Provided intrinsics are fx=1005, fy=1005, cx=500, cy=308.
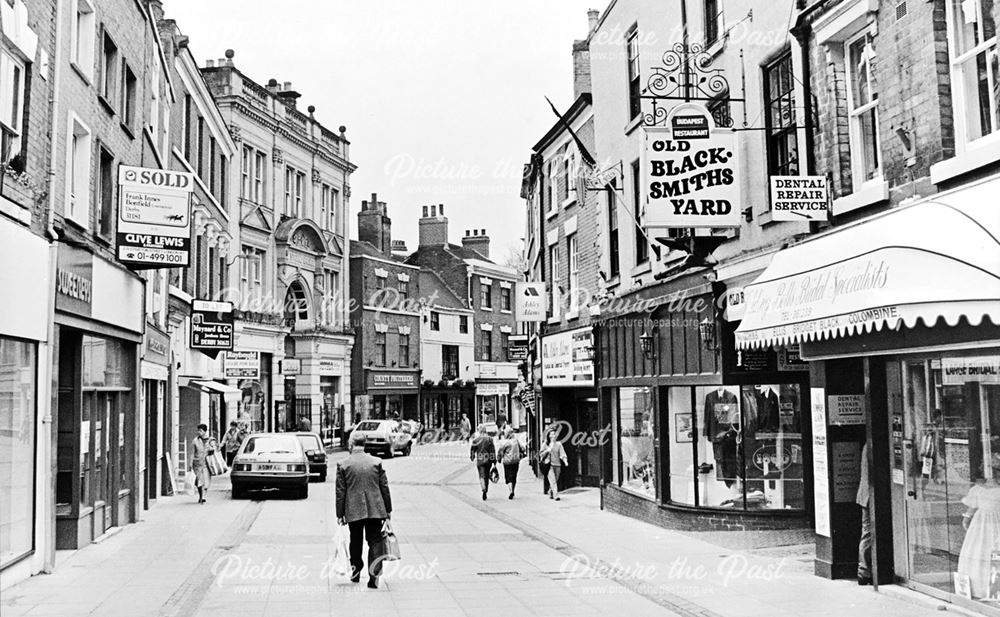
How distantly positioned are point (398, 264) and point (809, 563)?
46803mm

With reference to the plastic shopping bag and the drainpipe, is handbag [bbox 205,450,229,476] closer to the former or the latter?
the drainpipe

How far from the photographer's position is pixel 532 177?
1209 inches

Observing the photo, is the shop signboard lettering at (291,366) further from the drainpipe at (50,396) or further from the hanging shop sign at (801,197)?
the hanging shop sign at (801,197)

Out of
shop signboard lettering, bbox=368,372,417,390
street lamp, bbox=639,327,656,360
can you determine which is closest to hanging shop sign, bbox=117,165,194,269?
street lamp, bbox=639,327,656,360

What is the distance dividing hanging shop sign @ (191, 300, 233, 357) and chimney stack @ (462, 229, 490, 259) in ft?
148

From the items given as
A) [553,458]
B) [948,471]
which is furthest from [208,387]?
[948,471]

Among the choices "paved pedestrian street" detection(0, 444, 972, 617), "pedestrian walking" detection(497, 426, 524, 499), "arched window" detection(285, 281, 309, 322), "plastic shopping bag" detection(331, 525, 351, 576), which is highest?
"arched window" detection(285, 281, 309, 322)

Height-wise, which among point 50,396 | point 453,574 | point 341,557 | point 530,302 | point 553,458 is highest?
point 530,302

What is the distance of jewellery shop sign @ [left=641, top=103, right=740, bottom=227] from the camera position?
1342cm

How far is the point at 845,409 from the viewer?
11695 mm

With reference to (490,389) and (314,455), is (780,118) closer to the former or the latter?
(314,455)

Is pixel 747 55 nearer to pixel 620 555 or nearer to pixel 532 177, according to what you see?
pixel 620 555

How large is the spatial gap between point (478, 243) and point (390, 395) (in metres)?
18.7

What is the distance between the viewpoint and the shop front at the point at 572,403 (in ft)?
77.8
